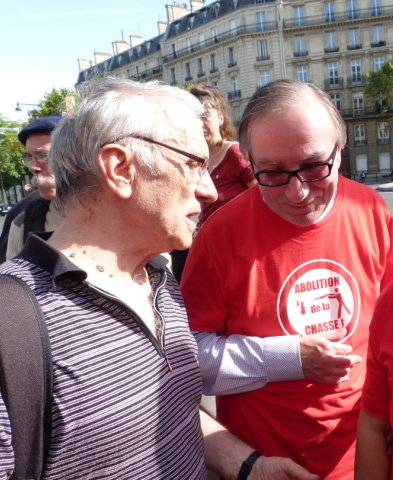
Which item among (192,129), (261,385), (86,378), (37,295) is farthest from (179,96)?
(261,385)

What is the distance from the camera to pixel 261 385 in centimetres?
175

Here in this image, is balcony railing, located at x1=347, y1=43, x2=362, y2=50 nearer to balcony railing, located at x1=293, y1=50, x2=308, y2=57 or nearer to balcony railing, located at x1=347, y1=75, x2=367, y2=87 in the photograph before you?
balcony railing, located at x1=347, y1=75, x2=367, y2=87

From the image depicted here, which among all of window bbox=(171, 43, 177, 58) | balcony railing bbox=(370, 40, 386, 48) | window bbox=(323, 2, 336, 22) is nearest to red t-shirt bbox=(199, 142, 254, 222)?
window bbox=(323, 2, 336, 22)

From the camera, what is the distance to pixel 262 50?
47.1 m

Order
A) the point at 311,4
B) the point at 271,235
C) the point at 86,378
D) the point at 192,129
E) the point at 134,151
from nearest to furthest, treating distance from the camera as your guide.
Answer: the point at 86,378 → the point at 134,151 → the point at 192,129 → the point at 271,235 → the point at 311,4

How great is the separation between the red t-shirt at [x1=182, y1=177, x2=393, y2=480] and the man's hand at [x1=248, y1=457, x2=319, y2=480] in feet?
0.55

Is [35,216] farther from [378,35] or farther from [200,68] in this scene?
[200,68]

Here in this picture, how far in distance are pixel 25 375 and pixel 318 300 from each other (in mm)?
1039

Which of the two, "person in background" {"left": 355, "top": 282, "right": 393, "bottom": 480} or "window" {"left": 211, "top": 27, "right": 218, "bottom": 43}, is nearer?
"person in background" {"left": 355, "top": 282, "right": 393, "bottom": 480}

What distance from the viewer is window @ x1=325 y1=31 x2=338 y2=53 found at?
154ft

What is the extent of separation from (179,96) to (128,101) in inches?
7.3

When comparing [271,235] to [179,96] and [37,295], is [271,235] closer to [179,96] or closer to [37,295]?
[179,96]

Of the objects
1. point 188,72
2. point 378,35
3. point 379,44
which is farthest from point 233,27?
point 379,44

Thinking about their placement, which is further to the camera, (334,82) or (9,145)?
(334,82)
